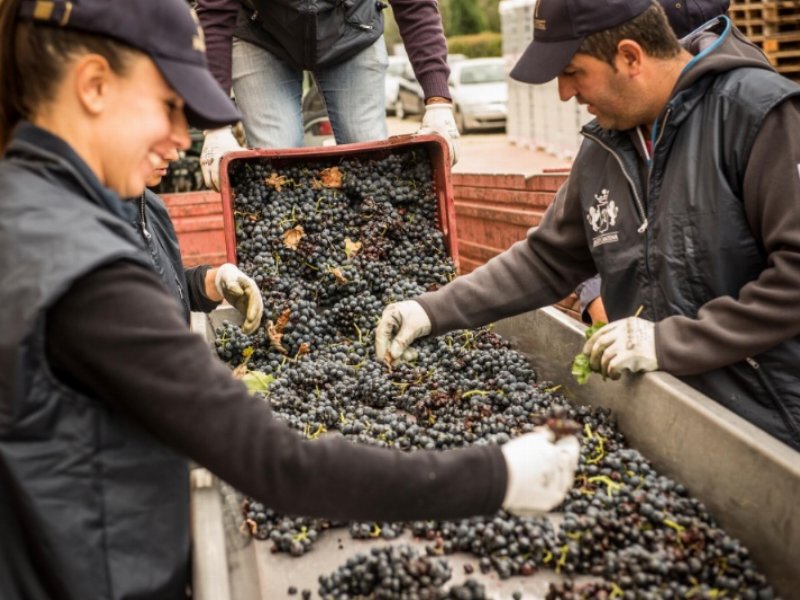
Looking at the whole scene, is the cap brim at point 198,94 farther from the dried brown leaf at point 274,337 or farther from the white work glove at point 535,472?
the dried brown leaf at point 274,337

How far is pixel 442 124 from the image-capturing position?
11.4ft

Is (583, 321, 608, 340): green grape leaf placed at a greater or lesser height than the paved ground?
greater

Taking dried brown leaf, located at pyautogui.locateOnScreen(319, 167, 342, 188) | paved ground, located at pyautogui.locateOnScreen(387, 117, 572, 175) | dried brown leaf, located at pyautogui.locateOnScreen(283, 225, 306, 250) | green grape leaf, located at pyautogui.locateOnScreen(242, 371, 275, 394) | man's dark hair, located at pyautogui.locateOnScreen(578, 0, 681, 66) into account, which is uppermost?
man's dark hair, located at pyautogui.locateOnScreen(578, 0, 681, 66)

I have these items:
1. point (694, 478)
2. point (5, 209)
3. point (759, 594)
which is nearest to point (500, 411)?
point (694, 478)

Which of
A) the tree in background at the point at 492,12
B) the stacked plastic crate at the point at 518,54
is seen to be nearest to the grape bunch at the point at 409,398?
the stacked plastic crate at the point at 518,54

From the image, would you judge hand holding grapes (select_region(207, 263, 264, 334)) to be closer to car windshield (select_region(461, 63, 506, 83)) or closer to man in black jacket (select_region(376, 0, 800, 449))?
man in black jacket (select_region(376, 0, 800, 449))

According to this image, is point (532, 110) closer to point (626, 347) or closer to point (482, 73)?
point (482, 73)

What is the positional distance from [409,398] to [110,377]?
1299mm

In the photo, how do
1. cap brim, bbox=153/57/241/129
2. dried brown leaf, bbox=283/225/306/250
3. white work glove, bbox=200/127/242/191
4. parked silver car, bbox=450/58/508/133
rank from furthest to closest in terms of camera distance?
1. parked silver car, bbox=450/58/508/133
2. white work glove, bbox=200/127/242/191
3. dried brown leaf, bbox=283/225/306/250
4. cap brim, bbox=153/57/241/129

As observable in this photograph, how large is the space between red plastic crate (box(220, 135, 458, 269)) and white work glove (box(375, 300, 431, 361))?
596mm

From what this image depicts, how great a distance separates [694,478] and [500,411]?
67 cm

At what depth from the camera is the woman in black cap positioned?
116 cm

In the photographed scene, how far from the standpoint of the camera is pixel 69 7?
47.8 inches

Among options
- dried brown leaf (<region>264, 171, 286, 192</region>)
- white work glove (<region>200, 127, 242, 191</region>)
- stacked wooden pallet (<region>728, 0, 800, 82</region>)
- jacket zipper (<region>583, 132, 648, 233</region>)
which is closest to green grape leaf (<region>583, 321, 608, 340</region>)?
jacket zipper (<region>583, 132, 648, 233</region>)
